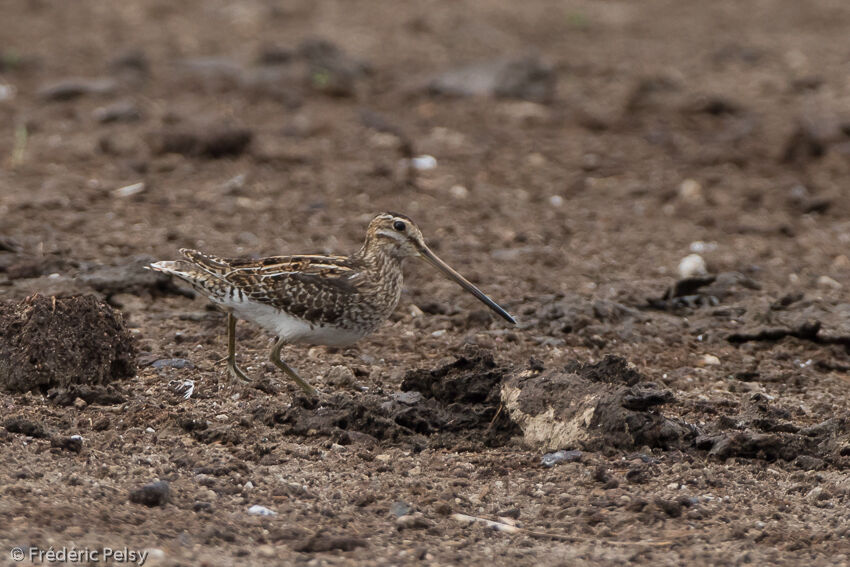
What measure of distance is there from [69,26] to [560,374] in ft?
39.7

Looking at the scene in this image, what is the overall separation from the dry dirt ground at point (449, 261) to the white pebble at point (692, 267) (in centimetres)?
21

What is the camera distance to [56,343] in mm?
6723

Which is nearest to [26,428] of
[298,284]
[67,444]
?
[67,444]

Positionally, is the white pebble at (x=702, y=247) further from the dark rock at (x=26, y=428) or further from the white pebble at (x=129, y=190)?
the dark rock at (x=26, y=428)

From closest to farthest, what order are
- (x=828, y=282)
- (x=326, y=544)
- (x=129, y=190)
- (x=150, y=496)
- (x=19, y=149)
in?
(x=326, y=544) < (x=150, y=496) < (x=828, y=282) < (x=129, y=190) < (x=19, y=149)

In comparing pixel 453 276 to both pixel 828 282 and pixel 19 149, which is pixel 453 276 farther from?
pixel 19 149

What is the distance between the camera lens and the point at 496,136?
1309cm

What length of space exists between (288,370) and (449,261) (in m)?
3.07

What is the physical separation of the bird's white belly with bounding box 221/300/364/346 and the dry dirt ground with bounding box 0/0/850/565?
1.14ft

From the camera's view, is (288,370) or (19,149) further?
(19,149)

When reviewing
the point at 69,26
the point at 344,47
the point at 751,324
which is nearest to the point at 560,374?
the point at 751,324

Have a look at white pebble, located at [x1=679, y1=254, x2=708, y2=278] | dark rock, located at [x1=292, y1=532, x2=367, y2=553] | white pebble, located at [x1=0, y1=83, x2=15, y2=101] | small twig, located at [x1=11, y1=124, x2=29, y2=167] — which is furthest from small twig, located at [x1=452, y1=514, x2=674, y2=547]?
white pebble, located at [x1=0, y1=83, x2=15, y2=101]

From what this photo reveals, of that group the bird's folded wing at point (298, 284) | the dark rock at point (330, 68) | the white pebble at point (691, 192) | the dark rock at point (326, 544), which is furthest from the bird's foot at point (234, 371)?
the dark rock at point (330, 68)

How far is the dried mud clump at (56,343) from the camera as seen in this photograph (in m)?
6.66
